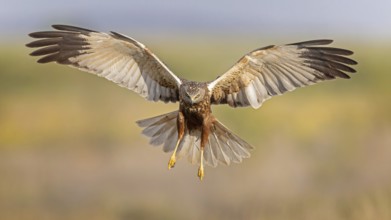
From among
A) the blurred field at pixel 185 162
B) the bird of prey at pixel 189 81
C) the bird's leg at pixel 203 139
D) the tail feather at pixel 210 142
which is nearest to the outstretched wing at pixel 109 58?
the bird of prey at pixel 189 81

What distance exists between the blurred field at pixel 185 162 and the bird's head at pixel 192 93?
6.46ft

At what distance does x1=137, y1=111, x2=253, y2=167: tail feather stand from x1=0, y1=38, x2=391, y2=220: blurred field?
960mm

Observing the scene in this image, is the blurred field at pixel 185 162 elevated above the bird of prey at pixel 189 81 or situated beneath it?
situated beneath

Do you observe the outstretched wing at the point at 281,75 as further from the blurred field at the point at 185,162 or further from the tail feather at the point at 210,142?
the blurred field at the point at 185,162

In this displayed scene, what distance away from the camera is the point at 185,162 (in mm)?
20469

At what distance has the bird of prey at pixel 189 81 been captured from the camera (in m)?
11.8

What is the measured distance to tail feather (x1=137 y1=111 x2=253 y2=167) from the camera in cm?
1223

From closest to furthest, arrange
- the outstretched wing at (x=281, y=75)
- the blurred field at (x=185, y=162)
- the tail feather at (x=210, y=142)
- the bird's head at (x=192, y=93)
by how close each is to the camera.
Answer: the bird's head at (x=192, y=93) < the outstretched wing at (x=281, y=75) < the tail feather at (x=210, y=142) < the blurred field at (x=185, y=162)

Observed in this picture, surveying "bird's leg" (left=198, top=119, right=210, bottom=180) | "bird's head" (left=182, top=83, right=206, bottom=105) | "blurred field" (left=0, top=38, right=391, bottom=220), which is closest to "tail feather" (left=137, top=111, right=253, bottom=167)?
"bird's leg" (left=198, top=119, right=210, bottom=180)

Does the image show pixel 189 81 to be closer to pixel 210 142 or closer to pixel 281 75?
pixel 210 142

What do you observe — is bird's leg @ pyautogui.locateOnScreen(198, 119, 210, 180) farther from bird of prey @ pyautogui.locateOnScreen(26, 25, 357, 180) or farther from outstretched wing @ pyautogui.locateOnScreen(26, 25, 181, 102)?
outstretched wing @ pyautogui.locateOnScreen(26, 25, 181, 102)

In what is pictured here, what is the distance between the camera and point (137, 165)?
66.3 feet

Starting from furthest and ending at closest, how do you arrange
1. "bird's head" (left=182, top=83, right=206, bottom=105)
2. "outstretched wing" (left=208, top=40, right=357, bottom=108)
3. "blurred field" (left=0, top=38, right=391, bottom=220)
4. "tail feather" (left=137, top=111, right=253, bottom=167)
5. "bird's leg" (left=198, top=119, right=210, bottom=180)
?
1. "blurred field" (left=0, top=38, right=391, bottom=220)
2. "tail feather" (left=137, top=111, right=253, bottom=167)
3. "outstretched wing" (left=208, top=40, right=357, bottom=108)
4. "bird's leg" (left=198, top=119, right=210, bottom=180)
5. "bird's head" (left=182, top=83, right=206, bottom=105)

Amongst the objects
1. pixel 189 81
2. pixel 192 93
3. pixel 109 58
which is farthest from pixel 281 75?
pixel 109 58
